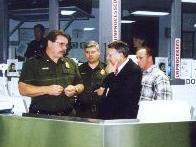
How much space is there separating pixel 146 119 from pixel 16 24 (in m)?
6.73

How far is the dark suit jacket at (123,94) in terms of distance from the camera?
337 centimetres

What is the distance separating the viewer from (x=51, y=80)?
3.53m

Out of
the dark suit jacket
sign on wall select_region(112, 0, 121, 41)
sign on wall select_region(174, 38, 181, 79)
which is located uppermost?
sign on wall select_region(112, 0, 121, 41)

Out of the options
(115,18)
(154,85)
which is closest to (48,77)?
(154,85)

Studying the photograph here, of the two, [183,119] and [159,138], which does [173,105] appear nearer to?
[183,119]

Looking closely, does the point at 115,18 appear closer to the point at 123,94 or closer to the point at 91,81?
the point at 91,81

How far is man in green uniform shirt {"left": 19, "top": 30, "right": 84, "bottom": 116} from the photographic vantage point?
134 inches

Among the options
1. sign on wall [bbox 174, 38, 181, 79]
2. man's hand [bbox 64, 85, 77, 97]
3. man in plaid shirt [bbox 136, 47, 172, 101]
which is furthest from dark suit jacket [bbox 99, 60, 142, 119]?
sign on wall [bbox 174, 38, 181, 79]

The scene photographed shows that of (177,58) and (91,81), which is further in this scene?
(177,58)

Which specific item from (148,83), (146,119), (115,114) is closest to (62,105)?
(115,114)

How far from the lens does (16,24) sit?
8.45m

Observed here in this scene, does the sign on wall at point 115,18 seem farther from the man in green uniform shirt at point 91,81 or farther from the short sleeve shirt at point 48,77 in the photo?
the short sleeve shirt at point 48,77

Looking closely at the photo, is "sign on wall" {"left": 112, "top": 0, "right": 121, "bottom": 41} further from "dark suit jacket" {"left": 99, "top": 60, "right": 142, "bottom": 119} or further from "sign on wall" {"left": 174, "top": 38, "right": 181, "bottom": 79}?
"sign on wall" {"left": 174, "top": 38, "right": 181, "bottom": 79}

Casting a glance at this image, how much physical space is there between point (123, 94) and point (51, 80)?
1.93 ft
